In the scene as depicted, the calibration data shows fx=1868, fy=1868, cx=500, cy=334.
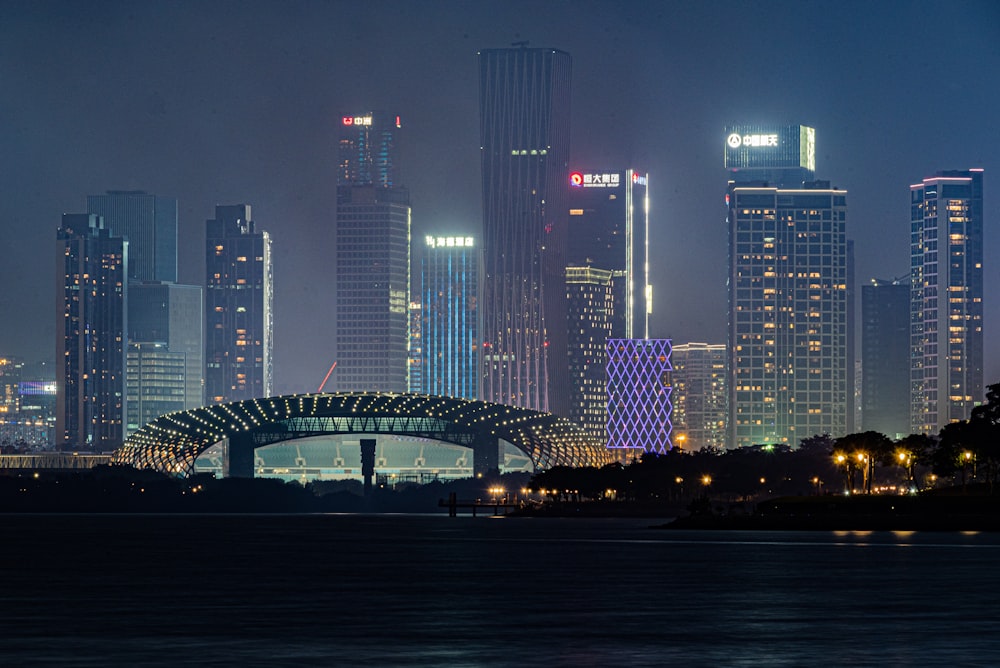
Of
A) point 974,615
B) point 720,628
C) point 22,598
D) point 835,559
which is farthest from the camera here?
point 835,559

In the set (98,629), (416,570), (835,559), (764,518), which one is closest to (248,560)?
(416,570)

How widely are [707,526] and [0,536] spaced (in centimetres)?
6337

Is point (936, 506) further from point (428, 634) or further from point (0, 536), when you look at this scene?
point (428, 634)

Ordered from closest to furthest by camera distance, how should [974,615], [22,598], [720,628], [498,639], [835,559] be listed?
[498,639], [720,628], [974,615], [22,598], [835,559]

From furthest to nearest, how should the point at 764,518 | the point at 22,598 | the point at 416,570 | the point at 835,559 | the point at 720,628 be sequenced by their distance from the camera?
1. the point at 764,518
2. the point at 835,559
3. the point at 416,570
4. the point at 22,598
5. the point at 720,628

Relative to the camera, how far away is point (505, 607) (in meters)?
61.5

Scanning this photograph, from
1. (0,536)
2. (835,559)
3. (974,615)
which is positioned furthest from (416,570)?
(0,536)

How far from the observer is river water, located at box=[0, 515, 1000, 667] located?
45.6 meters

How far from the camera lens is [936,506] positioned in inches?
6412

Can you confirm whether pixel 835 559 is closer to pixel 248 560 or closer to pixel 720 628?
pixel 248 560

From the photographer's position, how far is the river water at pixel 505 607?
45.6 meters

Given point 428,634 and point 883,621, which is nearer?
point 428,634

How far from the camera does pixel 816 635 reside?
50750mm

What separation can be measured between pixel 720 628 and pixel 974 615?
891 cm
